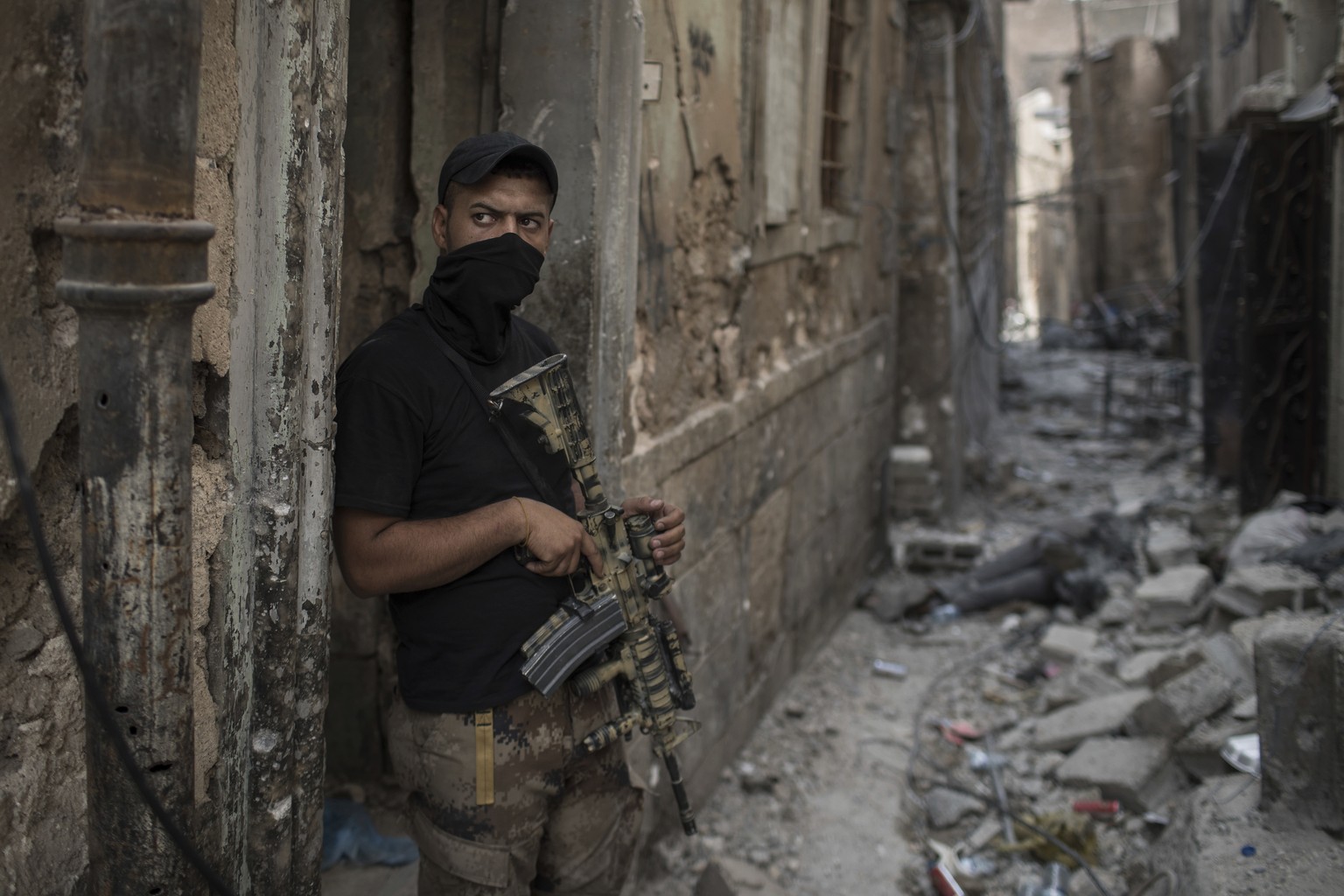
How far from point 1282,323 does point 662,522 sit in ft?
21.2

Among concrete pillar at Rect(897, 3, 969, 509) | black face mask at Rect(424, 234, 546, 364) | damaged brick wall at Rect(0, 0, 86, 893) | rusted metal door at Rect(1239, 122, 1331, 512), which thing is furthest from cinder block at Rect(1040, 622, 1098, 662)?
damaged brick wall at Rect(0, 0, 86, 893)

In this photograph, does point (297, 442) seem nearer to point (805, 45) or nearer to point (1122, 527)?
point (805, 45)

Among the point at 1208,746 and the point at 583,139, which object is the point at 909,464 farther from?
the point at 583,139

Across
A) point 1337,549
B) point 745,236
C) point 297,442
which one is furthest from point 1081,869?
point 297,442

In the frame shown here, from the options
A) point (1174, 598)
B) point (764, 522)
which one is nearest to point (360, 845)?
point (764, 522)

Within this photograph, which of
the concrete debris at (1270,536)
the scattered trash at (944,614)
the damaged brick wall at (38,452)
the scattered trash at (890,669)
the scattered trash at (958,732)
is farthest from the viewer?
the scattered trash at (944,614)

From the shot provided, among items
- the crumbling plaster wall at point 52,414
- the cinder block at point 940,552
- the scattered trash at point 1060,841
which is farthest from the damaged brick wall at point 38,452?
the cinder block at point 940,552

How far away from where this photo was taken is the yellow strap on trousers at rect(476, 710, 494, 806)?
2.19m

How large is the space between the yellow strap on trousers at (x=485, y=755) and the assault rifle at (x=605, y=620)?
0.40 ft

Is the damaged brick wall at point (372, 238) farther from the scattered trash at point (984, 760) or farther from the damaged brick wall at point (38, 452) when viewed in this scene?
the scattered trash at point (984, 760)

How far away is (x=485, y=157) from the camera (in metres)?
2.09

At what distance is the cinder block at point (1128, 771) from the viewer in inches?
171

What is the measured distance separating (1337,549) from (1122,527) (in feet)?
9.28

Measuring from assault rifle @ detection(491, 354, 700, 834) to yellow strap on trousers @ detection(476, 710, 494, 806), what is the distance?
0.40ft
